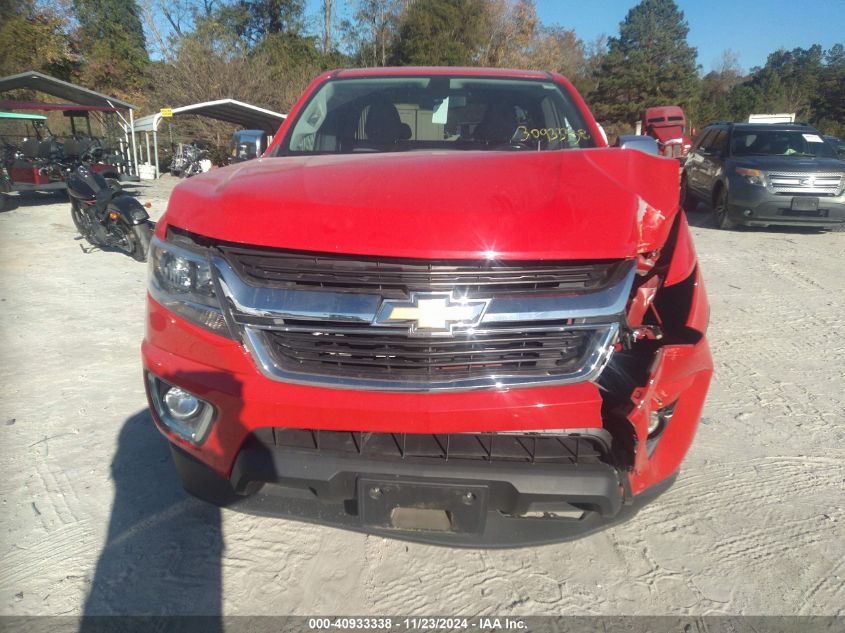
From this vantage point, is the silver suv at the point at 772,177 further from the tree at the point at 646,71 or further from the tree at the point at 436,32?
the tree at the point at 646,71

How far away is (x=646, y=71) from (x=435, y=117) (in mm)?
49734

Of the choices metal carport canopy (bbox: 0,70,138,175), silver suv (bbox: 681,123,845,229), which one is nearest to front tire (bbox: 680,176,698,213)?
silver suv (bbox: 681,123,845,229)

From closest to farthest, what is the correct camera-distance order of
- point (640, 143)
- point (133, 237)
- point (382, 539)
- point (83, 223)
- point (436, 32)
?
point (382, 539) < point (640, 143) < point (133, 237) < point (83, 223) < point (436, 32)

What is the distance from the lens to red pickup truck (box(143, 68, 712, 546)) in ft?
5.92

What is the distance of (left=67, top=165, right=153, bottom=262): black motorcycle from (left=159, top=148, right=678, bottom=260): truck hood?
5869mm

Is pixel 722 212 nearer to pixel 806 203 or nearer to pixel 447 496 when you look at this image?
pixel 806 203

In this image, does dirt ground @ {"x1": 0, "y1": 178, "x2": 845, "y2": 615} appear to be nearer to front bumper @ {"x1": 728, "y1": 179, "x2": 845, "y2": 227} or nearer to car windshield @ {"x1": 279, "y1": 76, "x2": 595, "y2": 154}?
car windshield @ {"x1": 279, "y1": 76, "x2": 595, "y2": 154}

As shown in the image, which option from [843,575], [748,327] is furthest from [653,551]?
[748,327]

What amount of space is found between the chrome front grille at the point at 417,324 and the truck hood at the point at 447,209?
0.07 metres

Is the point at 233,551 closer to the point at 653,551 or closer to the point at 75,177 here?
the point at 653,551

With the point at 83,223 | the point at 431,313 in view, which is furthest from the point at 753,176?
the point at 83,223

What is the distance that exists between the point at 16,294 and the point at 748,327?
690 centimetres

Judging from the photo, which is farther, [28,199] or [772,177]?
[28,199]

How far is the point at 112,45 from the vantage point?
31484mm
